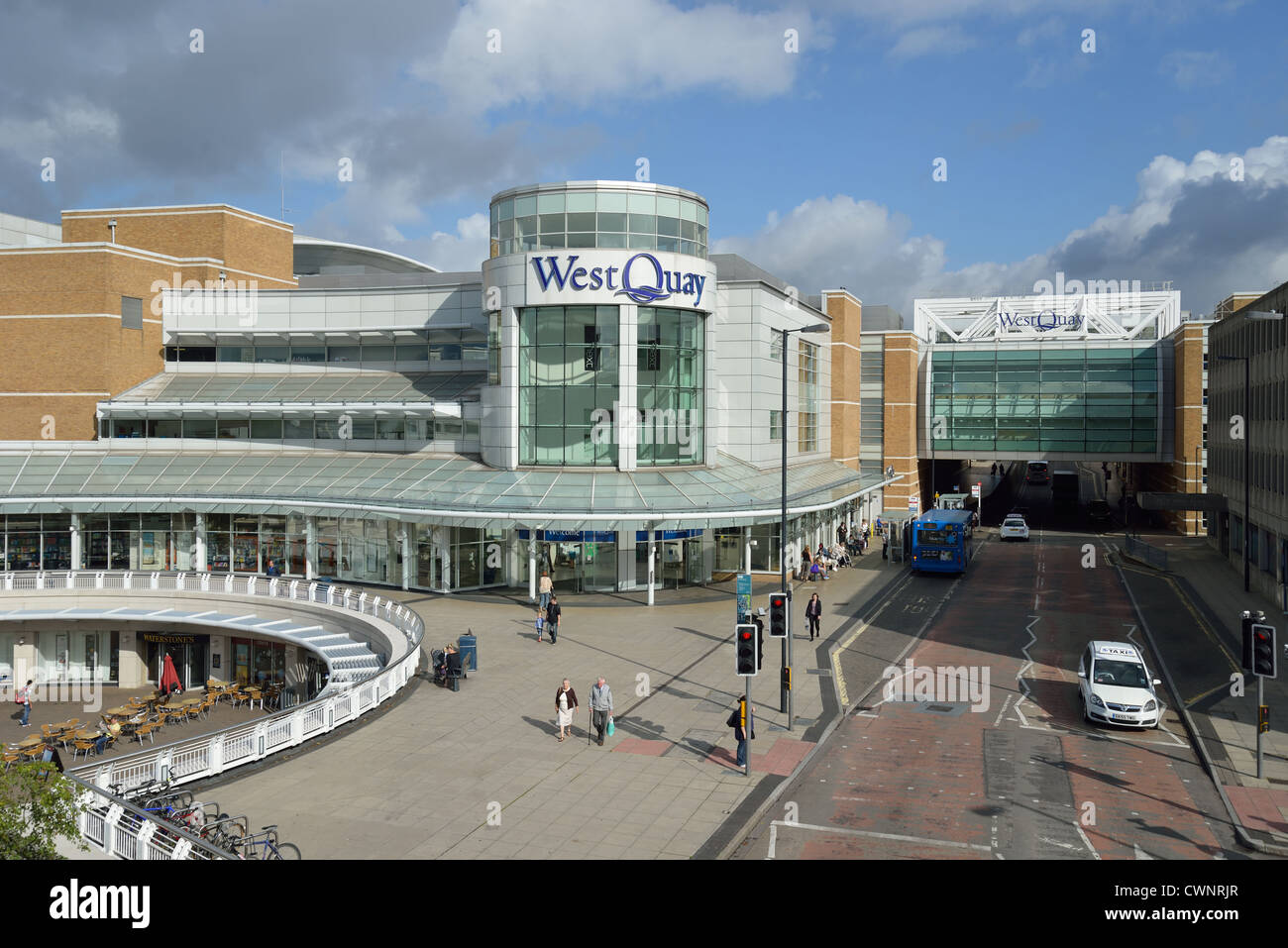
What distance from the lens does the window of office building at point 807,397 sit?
5503 centimetres

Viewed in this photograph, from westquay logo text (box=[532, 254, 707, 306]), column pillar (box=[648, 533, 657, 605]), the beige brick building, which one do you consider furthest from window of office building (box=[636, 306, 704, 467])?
the beige brick building

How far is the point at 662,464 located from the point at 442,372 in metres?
13.6

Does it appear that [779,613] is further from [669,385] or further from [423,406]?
[423,406]

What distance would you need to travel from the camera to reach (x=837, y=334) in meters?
63.6

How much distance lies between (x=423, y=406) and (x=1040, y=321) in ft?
167

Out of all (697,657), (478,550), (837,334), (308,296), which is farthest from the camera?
(837,334)

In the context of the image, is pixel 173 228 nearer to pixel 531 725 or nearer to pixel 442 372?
pixel 442 372

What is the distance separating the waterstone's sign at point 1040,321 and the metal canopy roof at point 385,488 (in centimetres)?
3443

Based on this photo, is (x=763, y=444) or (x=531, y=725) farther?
(x=763, y=444)

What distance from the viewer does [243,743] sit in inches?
728

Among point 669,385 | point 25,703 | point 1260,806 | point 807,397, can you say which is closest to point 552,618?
point 669,385

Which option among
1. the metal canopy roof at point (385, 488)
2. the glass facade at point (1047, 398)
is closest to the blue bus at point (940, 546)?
the metal canopy roof at point (385, 488)

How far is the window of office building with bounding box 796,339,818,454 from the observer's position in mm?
55031

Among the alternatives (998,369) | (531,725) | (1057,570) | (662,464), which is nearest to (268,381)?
(662,464)
